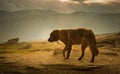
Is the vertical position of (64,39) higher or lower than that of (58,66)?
higher

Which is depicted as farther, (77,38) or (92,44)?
(77,38)

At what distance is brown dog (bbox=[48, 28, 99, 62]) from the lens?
989 inches

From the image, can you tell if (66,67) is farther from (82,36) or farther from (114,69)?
(82,36)

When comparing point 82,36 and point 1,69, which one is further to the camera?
point 82,36

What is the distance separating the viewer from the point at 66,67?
21.6 meters

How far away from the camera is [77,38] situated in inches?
1043

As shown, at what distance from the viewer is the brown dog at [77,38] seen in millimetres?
25125

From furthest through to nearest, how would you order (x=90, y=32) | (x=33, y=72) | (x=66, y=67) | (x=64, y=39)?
(x=64, y=39) → (x=90, y=32) → (x=66, y=67) → (x=33, y=72)

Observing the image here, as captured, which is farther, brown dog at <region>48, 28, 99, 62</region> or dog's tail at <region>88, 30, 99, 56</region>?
brown dog at <region>48, 28, 99, 62</region>

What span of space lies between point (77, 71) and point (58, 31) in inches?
338

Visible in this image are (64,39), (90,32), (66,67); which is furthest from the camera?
(64,39)

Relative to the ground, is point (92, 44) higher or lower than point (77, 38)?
lower

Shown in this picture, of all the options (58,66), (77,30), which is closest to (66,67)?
(58,66)

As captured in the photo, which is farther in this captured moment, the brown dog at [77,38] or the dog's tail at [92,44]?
the brown dog at [77,38]
